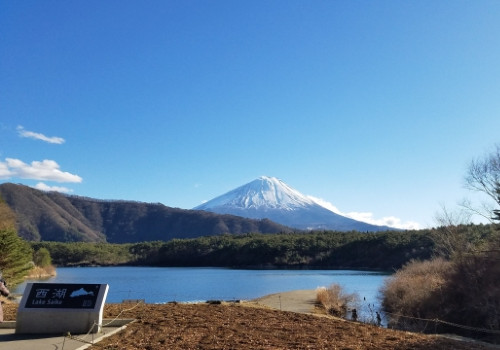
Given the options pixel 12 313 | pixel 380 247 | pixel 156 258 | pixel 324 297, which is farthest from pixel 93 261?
pixel 12 313

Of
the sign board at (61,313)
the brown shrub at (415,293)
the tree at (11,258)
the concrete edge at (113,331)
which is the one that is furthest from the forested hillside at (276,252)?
the sign board at (61,313)

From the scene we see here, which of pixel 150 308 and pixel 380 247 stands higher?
pixel 380 247

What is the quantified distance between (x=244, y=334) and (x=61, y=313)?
171 inches

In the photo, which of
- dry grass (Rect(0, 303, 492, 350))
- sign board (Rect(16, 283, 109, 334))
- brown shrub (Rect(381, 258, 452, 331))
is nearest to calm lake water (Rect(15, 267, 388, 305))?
brown shrub (Rect(381, 258, 452, 331))

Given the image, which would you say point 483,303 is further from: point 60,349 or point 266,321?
point 60,349

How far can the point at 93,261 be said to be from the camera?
120 metres

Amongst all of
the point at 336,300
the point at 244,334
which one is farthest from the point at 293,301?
the point at 244,334

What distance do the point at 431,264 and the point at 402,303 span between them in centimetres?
511

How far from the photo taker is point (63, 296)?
453 inches

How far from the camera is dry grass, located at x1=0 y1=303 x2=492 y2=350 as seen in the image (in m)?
9.54

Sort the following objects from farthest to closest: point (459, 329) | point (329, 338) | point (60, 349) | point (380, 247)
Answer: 1. point (380, 247)
2. point (459, 329)
3. point (329, 338)
4. point (60, 349)

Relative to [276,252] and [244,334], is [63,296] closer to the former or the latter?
[244,334]

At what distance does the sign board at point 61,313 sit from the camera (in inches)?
438

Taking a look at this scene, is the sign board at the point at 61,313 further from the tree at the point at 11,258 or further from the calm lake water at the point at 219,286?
the tree at the point at 11,258
